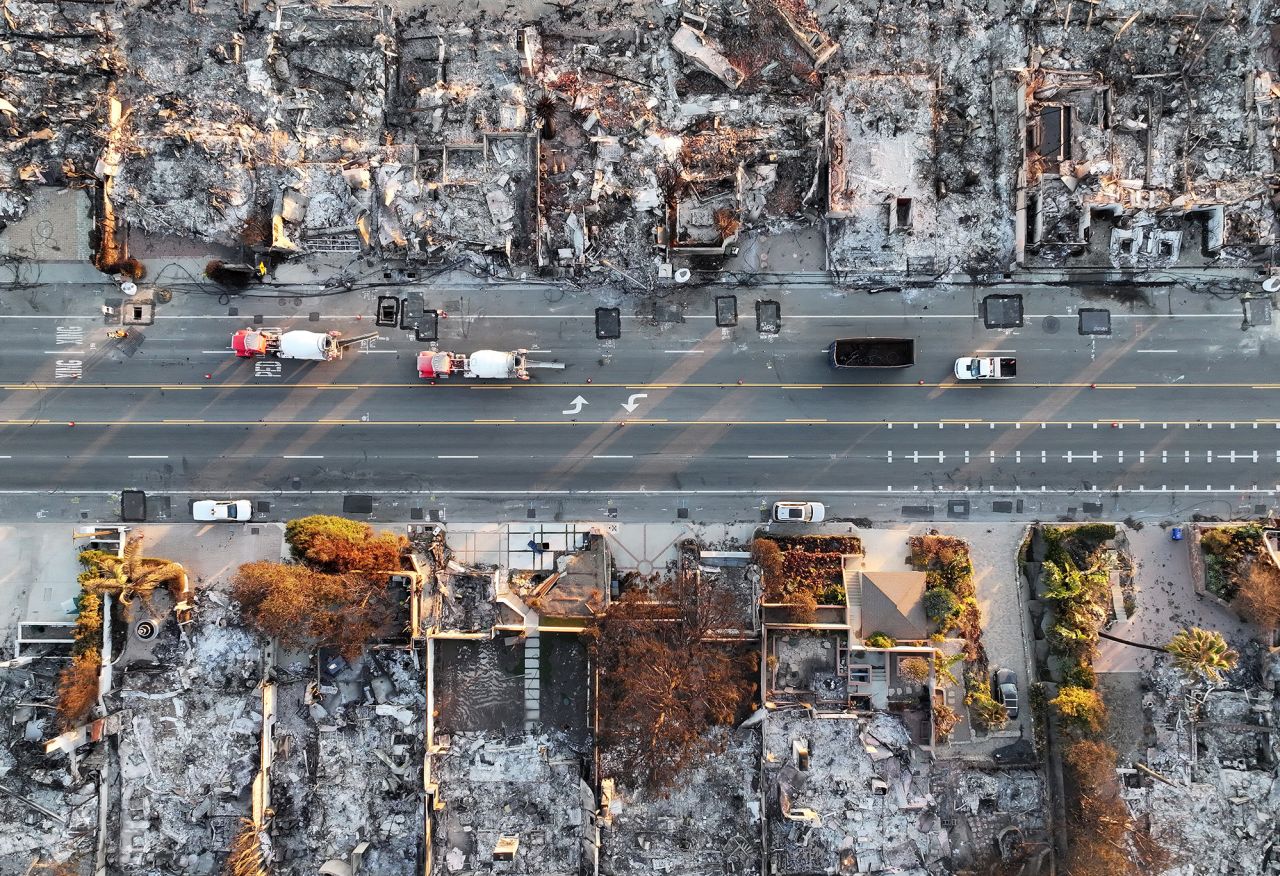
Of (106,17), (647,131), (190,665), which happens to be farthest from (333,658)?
(106,17)

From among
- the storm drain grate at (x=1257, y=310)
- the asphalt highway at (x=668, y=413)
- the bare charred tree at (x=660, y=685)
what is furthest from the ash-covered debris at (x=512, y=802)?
the storm drain grate at (x=1257, y=310)

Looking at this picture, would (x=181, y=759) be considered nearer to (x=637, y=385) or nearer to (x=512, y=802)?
(x=512, y=802)

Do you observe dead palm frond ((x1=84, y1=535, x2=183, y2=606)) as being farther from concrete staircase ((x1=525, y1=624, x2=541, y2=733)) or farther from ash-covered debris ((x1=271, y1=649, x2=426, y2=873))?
concrete staircase ((x1=525, y1=624, x2=541, y2=733))

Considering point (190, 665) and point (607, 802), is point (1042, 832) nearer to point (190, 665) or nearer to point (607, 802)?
point (607, 802)

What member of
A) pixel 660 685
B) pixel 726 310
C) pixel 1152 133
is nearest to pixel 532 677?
pixel 660 685

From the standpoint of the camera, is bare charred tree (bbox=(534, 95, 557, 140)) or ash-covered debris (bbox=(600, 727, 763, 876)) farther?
bare charred tree (bbox=(534, 95, 557, 140))

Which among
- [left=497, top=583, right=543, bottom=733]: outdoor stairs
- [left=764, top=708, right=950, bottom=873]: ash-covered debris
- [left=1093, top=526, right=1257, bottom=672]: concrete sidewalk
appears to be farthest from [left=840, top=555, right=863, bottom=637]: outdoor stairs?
[left=497, top=583, right=543, bottom=733]: outdoor stairs

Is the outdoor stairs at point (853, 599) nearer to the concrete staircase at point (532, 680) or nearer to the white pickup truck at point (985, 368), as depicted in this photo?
the white pickup truck at point (985, 368)
